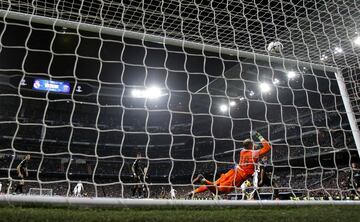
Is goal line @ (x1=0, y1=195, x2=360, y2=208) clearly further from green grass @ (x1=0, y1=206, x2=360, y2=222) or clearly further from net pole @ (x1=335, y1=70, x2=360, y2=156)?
→ net pole @ (x1=335, y1=70, x2=360, y2=156)

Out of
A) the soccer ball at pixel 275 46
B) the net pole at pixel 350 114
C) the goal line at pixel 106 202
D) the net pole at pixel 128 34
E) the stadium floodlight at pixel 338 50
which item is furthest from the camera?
the stadium floodlight at pixel 338 50

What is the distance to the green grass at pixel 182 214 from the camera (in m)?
1.55

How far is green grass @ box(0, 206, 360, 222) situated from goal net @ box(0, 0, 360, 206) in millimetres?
506

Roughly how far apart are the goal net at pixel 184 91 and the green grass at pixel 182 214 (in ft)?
1.66

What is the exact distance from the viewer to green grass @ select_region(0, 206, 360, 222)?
1551mm

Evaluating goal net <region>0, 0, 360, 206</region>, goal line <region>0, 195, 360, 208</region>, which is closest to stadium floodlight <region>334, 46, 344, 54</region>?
goal net <region>0, 0, 360, 206</region>

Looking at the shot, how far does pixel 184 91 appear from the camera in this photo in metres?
3.27

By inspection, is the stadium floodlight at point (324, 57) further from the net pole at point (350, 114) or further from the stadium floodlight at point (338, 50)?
the net pole at point (350, 114)

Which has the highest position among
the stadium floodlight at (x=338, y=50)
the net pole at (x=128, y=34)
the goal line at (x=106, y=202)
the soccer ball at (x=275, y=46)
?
the stadium floodlight at (x=338, y=50)

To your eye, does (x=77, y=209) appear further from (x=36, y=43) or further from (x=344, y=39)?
(x=36, y=43)

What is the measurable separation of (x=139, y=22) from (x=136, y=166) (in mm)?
4635

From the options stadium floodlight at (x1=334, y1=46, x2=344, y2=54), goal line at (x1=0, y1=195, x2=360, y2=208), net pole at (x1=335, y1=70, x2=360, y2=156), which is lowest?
goal line at (x1=0, y1=195, x2=360, y2=208)

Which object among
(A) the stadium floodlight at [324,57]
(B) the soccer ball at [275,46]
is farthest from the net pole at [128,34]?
(A) the stadium floodlight at [324,57]

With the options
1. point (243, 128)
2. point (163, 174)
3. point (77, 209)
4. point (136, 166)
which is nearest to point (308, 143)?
point (243, 128)
